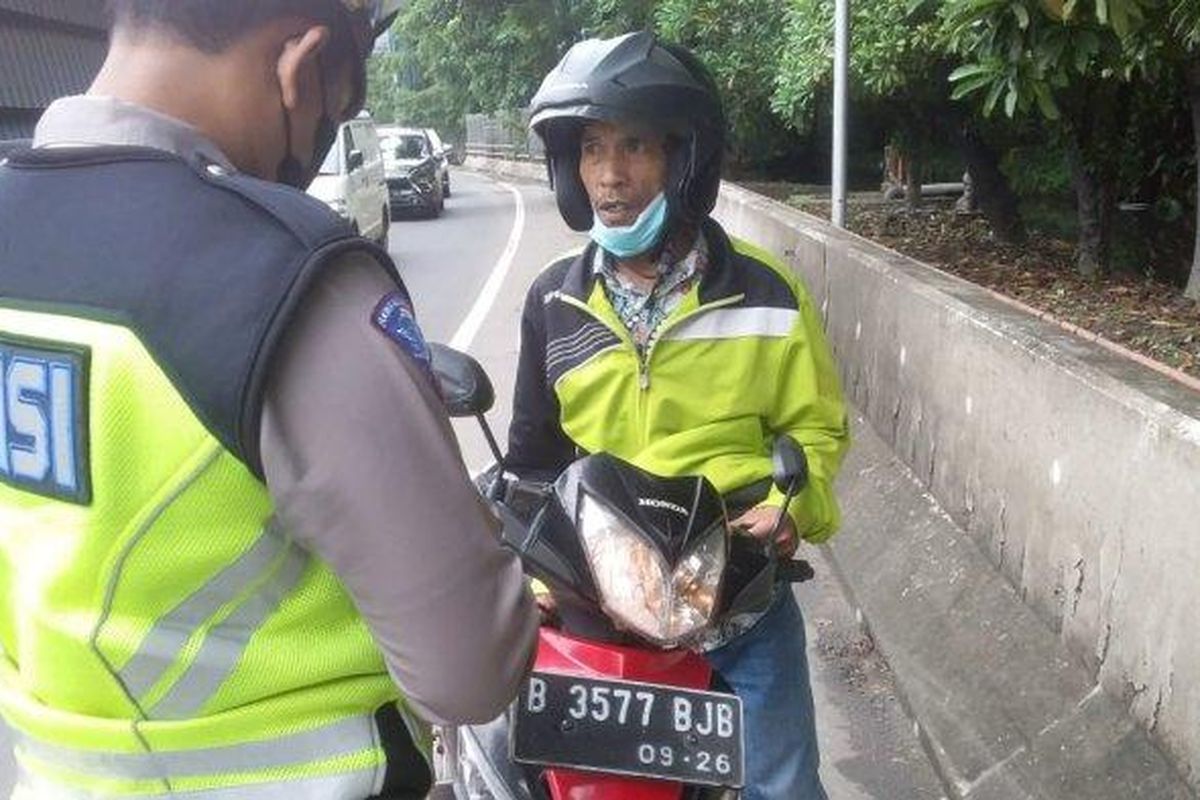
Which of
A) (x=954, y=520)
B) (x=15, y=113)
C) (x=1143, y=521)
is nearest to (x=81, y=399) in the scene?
(x=1143, y=521)

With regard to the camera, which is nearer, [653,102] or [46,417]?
[46,417]

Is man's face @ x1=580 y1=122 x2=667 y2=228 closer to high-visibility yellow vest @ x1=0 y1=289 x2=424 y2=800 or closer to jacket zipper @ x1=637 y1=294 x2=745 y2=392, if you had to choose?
jacket zipper @ x1=637 y1=294 x2=745 y2=392

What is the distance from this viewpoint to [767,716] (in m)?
2.35

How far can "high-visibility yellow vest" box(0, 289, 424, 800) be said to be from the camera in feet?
3.68

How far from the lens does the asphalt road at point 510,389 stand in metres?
3.65

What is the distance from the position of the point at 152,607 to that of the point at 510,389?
7175 mm

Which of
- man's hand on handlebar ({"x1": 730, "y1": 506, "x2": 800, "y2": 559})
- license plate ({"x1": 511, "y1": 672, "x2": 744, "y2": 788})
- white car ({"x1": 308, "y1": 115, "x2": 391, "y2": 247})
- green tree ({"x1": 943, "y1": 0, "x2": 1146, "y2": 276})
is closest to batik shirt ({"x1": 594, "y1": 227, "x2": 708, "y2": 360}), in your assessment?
man's hand on handlebar ({"x1": 730, "y1": 506, "x2": 800, "y2": 559})

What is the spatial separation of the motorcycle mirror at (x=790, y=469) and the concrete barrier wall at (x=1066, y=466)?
39.1 inches

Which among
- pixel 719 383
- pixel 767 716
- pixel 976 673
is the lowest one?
pixel 976 673

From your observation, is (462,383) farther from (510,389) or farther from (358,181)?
(358,181)

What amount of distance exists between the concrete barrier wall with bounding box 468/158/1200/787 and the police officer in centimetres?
187

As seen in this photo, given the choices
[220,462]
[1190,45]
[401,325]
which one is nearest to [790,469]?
[401,325]

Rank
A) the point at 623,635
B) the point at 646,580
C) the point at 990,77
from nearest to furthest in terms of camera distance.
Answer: the point at 646,580 → the point at 623,635 → the point at 990,77

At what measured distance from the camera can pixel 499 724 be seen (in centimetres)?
198
